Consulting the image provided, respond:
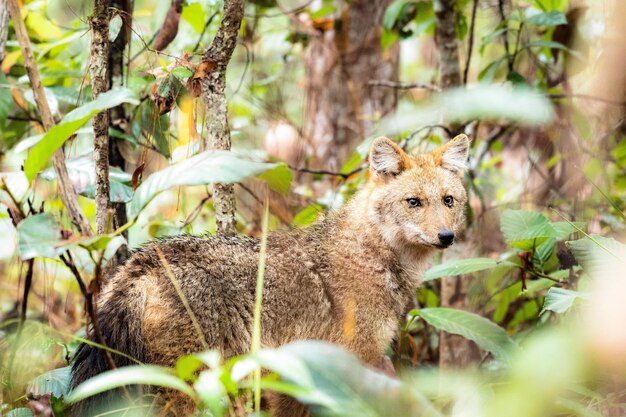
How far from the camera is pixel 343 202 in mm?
5852

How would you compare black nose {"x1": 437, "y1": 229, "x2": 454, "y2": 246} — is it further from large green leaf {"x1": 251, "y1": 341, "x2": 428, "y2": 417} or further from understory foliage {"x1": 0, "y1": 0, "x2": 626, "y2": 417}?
large green leaf {"x1": 251, "y1": 341, "x2": 428, "y2": 417}

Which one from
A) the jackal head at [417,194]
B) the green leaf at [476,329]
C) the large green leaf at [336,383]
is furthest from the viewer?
the jackal head at [417,194]

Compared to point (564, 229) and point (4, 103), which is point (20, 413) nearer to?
point (4, 103)

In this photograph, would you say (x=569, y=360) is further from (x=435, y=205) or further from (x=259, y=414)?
(x=435, y=205)

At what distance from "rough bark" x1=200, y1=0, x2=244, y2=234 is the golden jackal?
612 millimetres

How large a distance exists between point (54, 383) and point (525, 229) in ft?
10.7

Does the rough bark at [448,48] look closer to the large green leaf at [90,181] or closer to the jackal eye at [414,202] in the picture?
the jackal eye at [414,202]

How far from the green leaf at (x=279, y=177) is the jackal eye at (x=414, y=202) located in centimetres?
205

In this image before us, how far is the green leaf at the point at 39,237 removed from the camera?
3.08 metres

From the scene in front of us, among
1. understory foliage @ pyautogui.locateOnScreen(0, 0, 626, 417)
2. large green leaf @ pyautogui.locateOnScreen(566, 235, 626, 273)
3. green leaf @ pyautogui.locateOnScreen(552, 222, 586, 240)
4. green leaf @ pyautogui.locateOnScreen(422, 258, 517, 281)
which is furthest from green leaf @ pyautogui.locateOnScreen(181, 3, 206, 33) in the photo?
large green leaf @ pyautogui.locateOnScreen(566, 235, 626, 273)

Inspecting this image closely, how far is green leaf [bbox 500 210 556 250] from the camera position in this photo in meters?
4.75

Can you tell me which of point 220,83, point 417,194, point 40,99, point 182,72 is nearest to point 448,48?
point 417,194

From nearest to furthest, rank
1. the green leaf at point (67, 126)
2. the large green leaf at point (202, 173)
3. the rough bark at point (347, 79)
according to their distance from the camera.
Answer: the large green leaf at point (202, 173)
the green leaf at point (67, 126)
the rough bark at point (347, 79)

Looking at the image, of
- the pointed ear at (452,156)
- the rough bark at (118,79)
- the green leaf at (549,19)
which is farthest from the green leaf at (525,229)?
the rough bark at (118,79)
